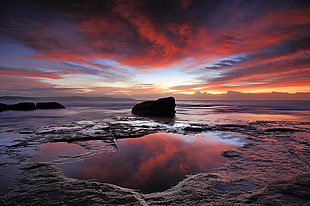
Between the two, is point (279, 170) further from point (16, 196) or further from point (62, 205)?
point (16, 196)

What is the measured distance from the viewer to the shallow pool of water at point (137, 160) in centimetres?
262

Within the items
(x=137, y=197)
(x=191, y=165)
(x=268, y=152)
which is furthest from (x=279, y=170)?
(x=137, y=197)

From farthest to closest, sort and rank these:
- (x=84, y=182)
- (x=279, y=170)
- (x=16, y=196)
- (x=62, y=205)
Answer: (x=279, y=170) < (x=84, y=182) < (x=16, y=196) < (x=62, y=205)

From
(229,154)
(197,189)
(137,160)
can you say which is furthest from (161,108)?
(197,189)

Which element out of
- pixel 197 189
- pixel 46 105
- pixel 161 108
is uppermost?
pixel 46 105

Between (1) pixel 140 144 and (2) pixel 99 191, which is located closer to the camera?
(2) pixel 99 191

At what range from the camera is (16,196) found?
208 cm

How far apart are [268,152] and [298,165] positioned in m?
0.84

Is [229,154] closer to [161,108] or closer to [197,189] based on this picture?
[197,189]

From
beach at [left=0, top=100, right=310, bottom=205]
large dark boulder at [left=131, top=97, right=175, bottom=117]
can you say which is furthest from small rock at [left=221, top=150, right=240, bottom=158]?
large dark boulder at [left=131, top=97, right=175, bottom=117]

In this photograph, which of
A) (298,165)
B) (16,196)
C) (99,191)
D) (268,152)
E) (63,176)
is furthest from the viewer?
(268,152)

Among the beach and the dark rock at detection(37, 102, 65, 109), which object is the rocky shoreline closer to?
the beach

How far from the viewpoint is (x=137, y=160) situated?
3.44 meters

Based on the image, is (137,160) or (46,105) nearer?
(137,160)
